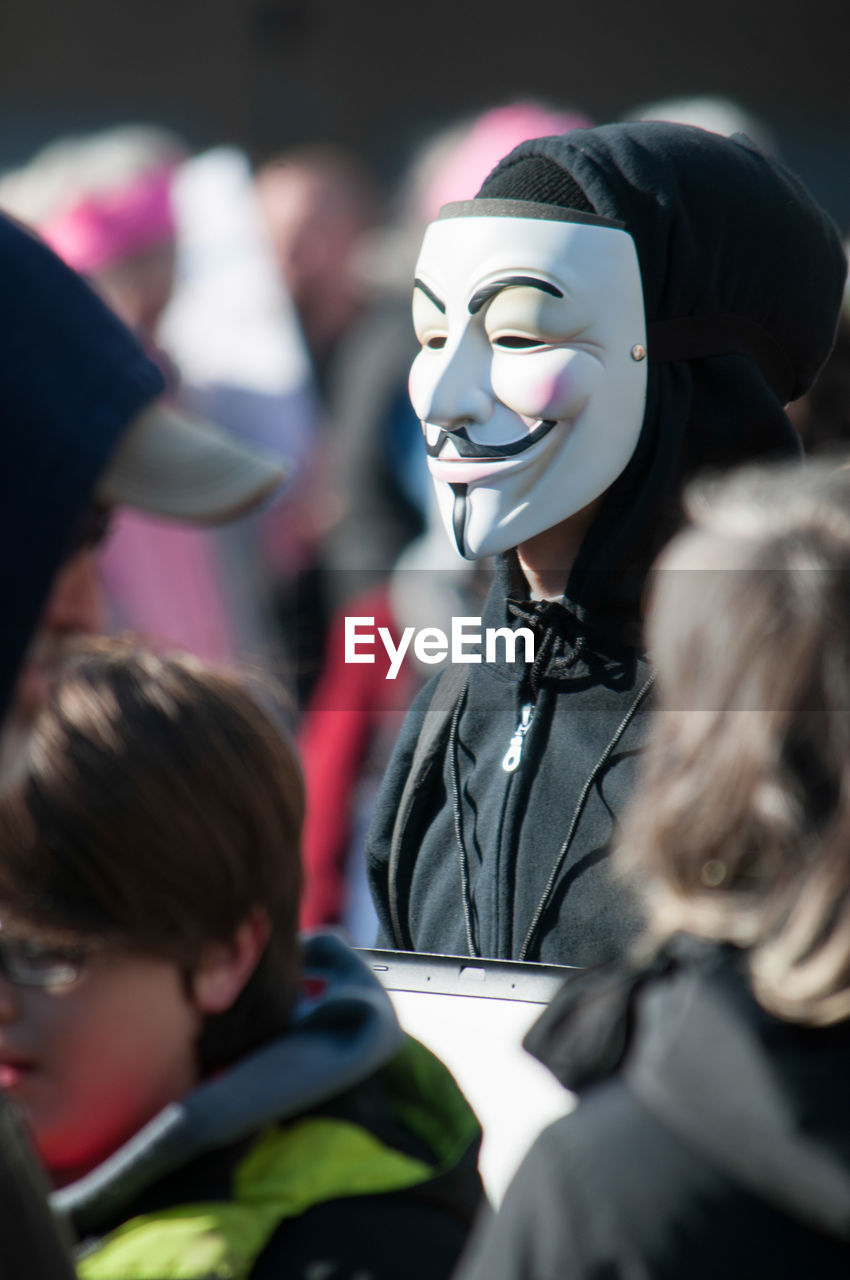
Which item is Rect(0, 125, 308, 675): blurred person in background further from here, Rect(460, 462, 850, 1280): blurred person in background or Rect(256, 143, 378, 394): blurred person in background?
Rect(460, 462, 850, 1280): blurred person in background

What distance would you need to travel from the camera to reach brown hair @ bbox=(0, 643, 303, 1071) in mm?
1302

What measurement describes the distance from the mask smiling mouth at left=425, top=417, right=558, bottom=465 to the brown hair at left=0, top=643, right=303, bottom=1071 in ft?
1.37

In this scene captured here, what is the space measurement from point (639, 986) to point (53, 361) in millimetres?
576

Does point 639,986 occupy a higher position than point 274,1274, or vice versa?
point 639,986

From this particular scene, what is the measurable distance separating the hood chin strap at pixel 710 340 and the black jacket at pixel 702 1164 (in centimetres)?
79

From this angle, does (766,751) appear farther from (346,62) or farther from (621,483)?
(346,62)

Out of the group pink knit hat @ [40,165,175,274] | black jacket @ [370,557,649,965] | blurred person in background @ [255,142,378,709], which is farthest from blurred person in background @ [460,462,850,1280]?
pink knit hat @ [40,165,175,274]

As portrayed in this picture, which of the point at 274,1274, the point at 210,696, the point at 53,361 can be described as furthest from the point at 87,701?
the point at 274,1274

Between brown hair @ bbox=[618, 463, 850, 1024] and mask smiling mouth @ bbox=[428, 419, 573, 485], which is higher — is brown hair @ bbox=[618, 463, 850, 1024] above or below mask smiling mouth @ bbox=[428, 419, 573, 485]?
below

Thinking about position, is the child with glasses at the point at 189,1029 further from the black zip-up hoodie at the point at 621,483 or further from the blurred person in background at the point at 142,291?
the blurred person in background at the point at 142,291

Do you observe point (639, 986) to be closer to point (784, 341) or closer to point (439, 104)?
point (784, 341)

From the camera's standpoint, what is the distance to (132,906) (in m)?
1.30

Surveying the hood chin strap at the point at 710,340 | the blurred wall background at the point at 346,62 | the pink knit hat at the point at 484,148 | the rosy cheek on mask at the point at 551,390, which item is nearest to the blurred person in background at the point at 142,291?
the pink knit hat at the point at 484,148

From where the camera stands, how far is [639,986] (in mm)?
1152
